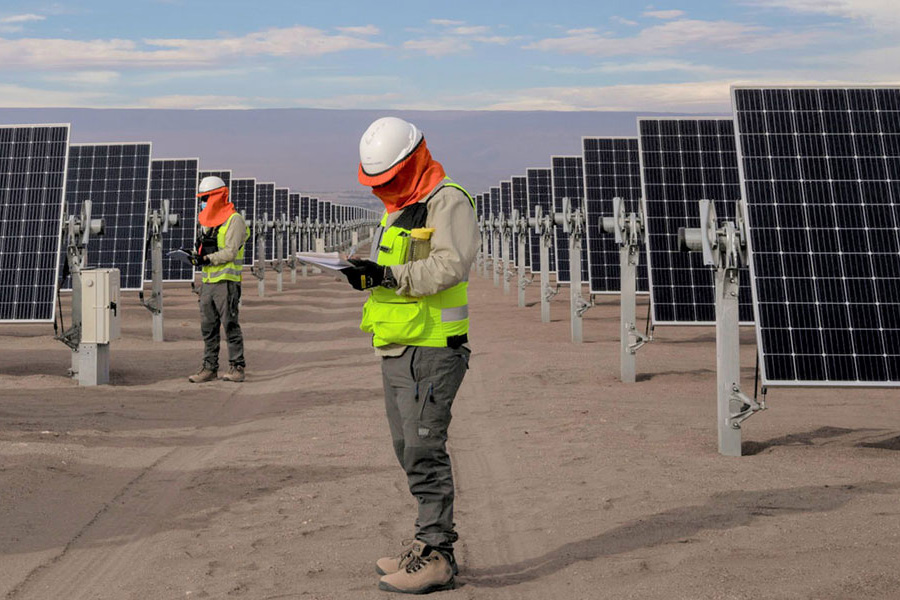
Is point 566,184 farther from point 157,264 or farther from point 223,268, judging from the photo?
point 223,268

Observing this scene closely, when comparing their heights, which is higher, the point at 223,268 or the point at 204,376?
the point at 223,268

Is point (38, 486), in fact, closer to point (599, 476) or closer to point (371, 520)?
point (371, 520)

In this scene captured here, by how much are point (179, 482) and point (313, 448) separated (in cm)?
148

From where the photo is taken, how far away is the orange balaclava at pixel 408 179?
16.7 ft

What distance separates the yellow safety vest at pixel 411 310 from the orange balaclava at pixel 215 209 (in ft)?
26.9

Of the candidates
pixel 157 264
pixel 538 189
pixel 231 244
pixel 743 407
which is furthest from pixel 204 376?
pixel 538 189

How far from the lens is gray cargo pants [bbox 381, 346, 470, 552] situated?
5027mm

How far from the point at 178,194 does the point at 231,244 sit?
1615 centimetres

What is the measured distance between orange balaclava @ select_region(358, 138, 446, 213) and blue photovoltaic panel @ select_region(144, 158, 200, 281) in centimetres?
2256

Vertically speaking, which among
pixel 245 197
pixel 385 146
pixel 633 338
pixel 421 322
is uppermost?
pixel 245 197

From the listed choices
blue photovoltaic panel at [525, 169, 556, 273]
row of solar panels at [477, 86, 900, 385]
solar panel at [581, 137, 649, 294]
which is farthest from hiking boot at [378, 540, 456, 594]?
blue photovoltaic panel at [525, 169, 556, 273]

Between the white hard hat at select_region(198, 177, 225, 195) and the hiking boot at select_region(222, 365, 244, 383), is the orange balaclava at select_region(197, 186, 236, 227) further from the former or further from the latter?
the hiking boot at select_region(222, 365, 244, 383)

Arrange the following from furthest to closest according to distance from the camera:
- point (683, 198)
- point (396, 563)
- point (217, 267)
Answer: point (683, 198) → point (217, 267) → point (396, 563)

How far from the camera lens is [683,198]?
46.7ft
